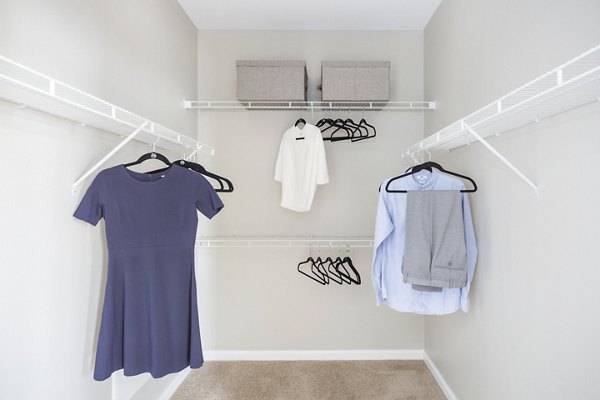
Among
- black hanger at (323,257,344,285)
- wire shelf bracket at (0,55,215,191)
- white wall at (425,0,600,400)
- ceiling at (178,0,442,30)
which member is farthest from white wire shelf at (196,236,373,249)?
ceiling at (178,0,442,30)

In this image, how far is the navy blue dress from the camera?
1399mm

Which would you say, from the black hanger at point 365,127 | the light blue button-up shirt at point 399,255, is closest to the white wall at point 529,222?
the light blue button-up shirt at point 399,255

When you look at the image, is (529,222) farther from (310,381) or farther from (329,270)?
(310,381)

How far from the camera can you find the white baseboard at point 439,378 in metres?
2.14

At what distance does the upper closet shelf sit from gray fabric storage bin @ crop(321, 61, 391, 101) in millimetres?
932

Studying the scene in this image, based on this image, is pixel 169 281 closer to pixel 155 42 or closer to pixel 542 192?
pixel 155 42

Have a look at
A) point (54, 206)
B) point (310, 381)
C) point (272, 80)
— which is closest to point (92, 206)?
point (54, 206)

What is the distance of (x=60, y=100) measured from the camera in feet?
3.40

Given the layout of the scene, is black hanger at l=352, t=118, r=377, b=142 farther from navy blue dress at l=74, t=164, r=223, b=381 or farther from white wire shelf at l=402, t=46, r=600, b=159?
navy blue dress at l=74, t=164, r=223, b=381

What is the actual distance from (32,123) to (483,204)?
1972 mm

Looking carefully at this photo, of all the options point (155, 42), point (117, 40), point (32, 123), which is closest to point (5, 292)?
point (32, 123)

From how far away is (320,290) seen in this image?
8.96 feet

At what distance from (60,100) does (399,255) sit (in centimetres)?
169

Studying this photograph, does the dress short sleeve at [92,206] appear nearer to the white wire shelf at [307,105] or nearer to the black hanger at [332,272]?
the white wire shelf at [307,105]
